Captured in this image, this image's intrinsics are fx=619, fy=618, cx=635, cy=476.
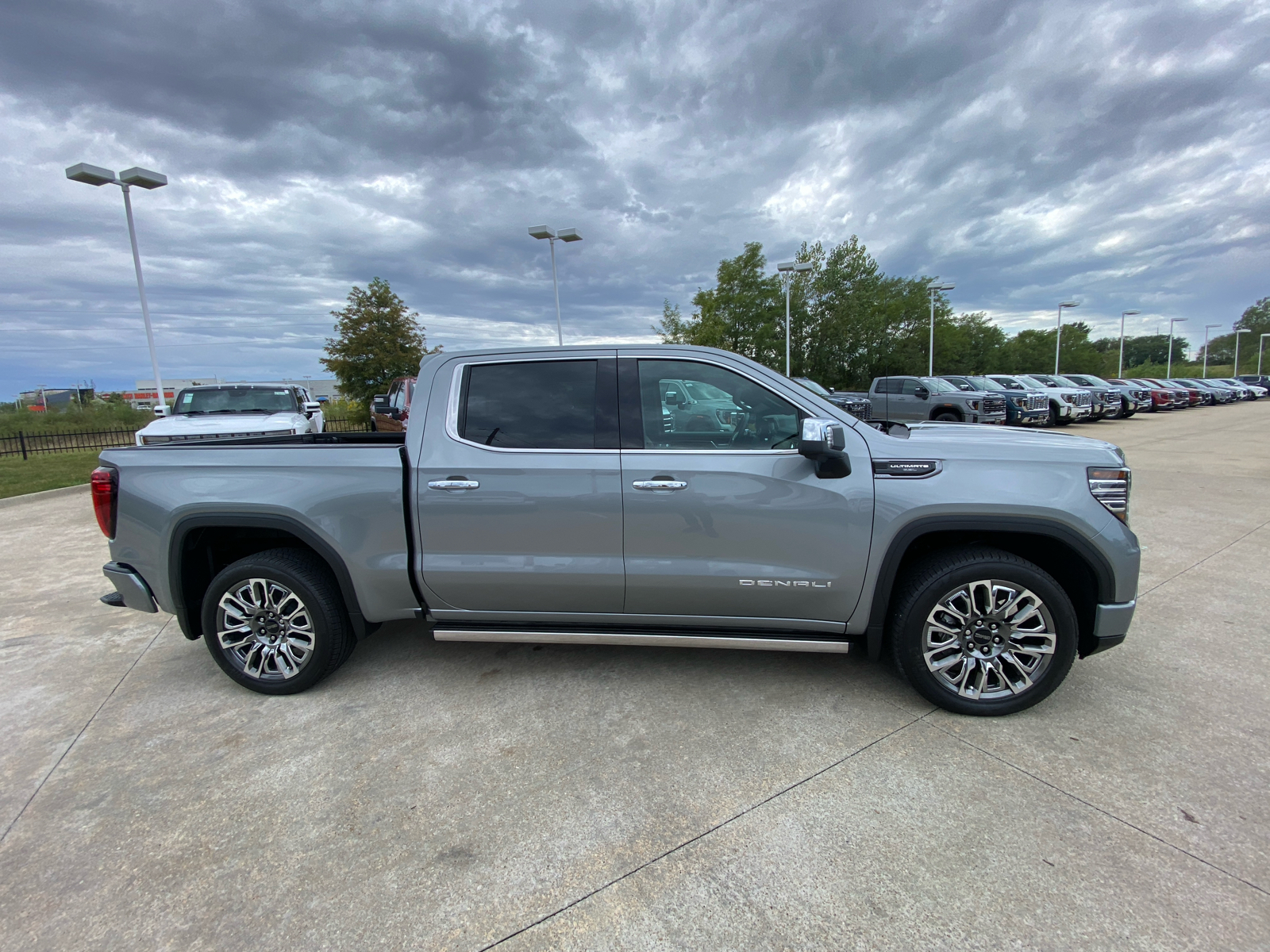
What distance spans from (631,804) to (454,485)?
166 cm

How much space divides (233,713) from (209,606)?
1.88ft

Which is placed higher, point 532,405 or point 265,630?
point 532,405

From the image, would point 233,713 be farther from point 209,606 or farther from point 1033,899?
point 1033,899

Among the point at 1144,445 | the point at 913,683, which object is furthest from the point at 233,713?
the point at 1144,445

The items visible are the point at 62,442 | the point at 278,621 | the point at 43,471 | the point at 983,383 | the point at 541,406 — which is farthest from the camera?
the point at 983,383

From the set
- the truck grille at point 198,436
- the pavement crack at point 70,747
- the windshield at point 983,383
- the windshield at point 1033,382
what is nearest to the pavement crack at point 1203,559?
the pavement crack at point 70,747

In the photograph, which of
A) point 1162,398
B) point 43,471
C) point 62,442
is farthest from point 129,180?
point 1162,398

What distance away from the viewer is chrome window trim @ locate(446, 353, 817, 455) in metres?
3.00

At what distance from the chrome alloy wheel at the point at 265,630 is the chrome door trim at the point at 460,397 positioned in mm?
1225

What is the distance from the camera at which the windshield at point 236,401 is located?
33.6 feet

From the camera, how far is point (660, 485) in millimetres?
2973

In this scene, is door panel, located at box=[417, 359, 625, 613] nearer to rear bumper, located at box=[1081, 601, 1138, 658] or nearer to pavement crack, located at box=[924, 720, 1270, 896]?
pavement crack, located at box=[924, 720, 1270, 896]

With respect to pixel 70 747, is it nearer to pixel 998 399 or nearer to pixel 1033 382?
pixel 998 399

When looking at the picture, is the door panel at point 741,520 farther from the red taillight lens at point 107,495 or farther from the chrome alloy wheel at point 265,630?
the red taillight lens at point 107,495
